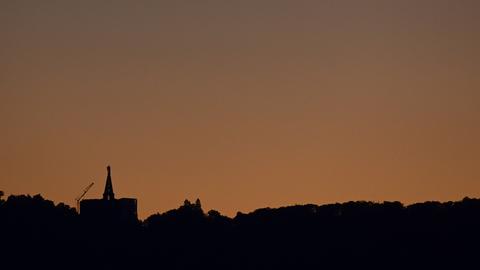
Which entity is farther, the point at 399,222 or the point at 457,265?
the point at 399,222

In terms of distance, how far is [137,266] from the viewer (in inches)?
7726

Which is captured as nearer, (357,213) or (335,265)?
(335,265)

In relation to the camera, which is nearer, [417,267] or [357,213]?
[417,267]

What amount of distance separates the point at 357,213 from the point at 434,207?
8618mm

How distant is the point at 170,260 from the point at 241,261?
25.0 ft

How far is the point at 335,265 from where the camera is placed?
609 feet

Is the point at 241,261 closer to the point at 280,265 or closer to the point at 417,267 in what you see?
the point at 280,265

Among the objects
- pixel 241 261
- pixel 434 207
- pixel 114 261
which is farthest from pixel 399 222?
pixel 114 261

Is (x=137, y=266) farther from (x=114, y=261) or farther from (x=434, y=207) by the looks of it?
(x=434, y=207)

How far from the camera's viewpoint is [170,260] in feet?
646

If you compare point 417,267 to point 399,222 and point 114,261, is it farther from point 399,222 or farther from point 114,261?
point 114,261

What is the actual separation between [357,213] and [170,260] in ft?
62.5

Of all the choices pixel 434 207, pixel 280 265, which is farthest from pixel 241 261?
pixel 434 207

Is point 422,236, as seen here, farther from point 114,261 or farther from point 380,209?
point 114,261
